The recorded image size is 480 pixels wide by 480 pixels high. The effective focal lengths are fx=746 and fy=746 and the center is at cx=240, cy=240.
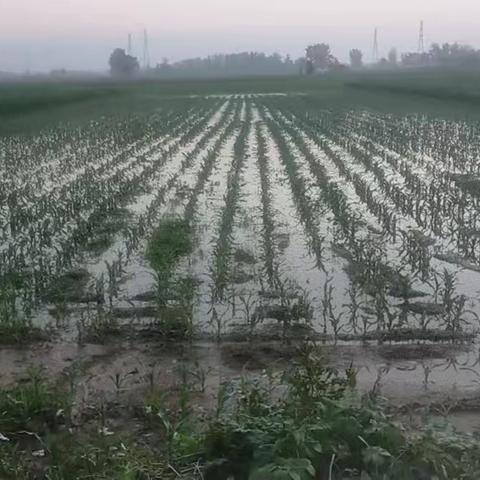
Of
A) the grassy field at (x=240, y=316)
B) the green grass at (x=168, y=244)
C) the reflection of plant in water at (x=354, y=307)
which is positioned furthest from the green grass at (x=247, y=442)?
the green grass at (x=168, y=244)

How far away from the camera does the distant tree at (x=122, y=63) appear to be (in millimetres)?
68438

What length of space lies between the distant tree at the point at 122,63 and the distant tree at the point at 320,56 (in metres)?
20.8

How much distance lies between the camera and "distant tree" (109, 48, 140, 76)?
225 ft

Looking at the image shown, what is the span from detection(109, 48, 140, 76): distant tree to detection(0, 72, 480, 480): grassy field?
187 ft

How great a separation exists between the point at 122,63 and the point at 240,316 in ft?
223

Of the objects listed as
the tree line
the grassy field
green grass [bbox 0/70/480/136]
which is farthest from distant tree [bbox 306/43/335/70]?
the grassy field

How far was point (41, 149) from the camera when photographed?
14992mm

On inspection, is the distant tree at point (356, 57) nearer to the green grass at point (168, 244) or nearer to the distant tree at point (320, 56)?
the distant tree at point (320, 56)

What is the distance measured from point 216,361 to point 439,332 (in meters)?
1.63

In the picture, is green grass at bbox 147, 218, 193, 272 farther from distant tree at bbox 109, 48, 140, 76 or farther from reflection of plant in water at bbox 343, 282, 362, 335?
distant tree at bbox 109, 48, 140, 76

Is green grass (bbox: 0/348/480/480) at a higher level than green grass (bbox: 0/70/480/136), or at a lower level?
lower

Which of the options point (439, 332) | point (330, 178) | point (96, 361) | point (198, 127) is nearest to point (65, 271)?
point (96, 361)

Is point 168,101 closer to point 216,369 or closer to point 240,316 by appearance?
point 240,316

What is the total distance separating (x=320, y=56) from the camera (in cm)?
8438
